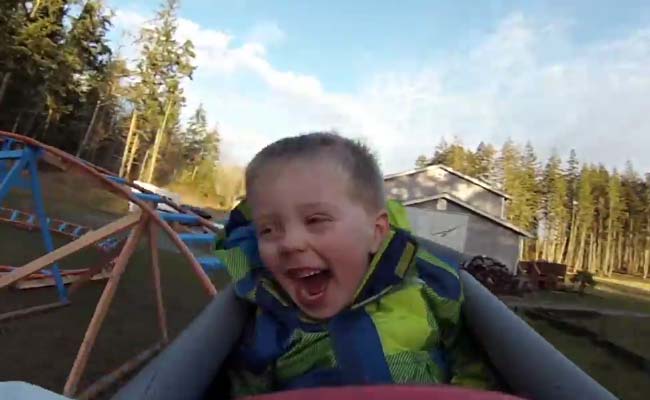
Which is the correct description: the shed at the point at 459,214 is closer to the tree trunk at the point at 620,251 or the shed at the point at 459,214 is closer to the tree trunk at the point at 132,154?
the tree trunk at the point at 132,154

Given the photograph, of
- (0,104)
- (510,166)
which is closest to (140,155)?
(0,104)

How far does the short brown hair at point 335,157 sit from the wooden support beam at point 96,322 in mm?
2068

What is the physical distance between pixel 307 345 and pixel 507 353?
48 centimetres

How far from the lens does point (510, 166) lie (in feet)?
173

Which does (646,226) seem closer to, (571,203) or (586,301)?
(571,203)

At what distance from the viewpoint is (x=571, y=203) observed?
54375 mm

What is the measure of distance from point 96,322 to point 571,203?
5602 cm

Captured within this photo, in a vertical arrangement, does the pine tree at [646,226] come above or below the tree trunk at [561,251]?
above

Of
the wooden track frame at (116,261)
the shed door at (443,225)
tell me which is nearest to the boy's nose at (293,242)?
the wooden track frame at (116,261)

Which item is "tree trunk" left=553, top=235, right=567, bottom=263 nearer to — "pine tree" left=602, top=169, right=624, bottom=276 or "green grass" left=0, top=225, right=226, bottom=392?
"pine tree" left=602, top=169, right=624, bottom=276

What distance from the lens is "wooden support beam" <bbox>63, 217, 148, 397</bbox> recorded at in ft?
10.3

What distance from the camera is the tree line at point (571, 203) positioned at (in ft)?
172

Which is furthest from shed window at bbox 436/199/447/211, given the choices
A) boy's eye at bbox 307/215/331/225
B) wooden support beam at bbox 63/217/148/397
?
boy's eye at bbox 307/215/331/225

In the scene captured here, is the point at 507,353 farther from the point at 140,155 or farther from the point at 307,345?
the point at 140,155
